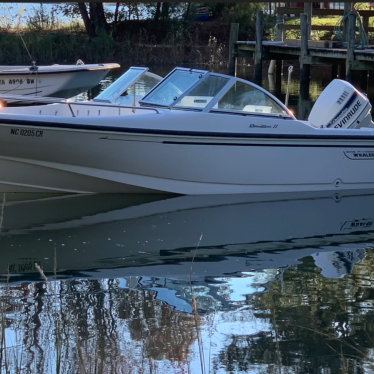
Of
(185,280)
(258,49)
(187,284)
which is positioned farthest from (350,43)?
(187,284)

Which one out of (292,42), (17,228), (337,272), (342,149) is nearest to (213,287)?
(337,272)

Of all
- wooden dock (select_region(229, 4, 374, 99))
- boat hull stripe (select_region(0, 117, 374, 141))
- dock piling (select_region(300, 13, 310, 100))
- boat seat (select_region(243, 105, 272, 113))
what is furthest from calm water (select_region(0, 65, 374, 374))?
dock piling (select_region(300, 13, 310, 100))

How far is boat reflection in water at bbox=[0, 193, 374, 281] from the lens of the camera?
7176 mm

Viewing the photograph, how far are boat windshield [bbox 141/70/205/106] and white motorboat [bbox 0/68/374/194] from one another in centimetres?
2

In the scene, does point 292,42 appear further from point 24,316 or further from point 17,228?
point 24,316

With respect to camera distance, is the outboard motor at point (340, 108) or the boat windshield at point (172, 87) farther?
→ the outboard motor at point (340, 108)

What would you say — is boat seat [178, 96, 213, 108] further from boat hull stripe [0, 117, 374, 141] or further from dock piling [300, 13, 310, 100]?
dock piling [300, 13, 310, 100]

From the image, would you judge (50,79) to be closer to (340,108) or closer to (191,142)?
(191,142)

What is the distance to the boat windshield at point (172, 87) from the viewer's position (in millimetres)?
10023

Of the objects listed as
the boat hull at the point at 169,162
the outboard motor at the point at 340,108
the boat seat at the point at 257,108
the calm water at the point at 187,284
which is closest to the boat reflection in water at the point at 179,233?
the calm water at the point at 187,284

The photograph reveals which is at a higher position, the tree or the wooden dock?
the tree

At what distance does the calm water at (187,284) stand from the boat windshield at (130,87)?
1.58m

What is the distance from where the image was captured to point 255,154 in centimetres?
1005

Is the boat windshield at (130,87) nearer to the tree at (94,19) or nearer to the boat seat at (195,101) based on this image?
the boat seat at (195,101)
